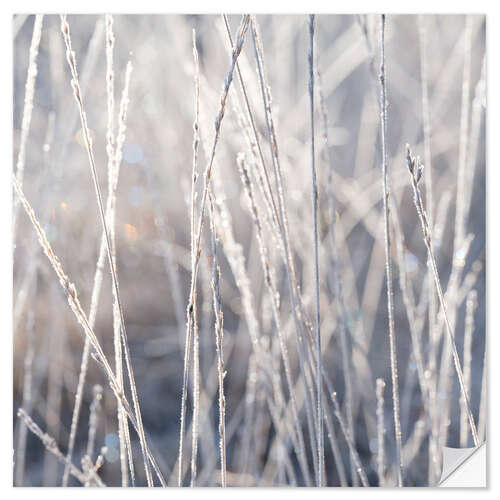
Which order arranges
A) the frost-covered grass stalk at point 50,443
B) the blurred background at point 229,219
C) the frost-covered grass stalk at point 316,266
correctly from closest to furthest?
the frost-covered grass stalk at point 316,266 → the frost-covered grass stalk at point 50,443 → the blurred background at point 229,219

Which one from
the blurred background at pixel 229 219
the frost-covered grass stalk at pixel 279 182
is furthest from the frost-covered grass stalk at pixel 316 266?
Result: the blurred background at pixel 229 219

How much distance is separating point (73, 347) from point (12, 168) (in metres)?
0.47

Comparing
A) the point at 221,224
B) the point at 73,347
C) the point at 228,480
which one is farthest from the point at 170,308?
the point at 221,224

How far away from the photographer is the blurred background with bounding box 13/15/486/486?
115 cm

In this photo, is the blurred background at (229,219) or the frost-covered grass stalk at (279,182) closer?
the frost-covered grass stalk at (279,182)

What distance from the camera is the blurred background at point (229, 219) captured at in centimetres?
115

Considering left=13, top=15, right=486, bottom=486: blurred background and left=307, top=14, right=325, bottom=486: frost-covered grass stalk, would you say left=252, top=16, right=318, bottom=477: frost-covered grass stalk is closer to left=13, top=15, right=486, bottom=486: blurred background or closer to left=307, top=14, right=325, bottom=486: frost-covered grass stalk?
left=307, top=14, right=325, bottom=486: frost-covered grass stalk

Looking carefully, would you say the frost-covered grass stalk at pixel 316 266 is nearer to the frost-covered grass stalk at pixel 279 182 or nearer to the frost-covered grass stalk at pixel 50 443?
the frost-covered grass stalk at pixel 279 182

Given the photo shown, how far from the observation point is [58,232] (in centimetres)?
121

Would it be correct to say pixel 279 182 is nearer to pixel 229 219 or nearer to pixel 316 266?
pixel 316 266

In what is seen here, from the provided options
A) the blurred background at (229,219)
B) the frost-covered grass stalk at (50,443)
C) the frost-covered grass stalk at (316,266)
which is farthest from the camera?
the blurred background at (229,219)

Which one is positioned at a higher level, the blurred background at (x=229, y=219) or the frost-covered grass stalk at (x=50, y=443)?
the blurred background at (x=229, y=219)

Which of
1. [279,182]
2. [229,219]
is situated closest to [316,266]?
[279,182]
